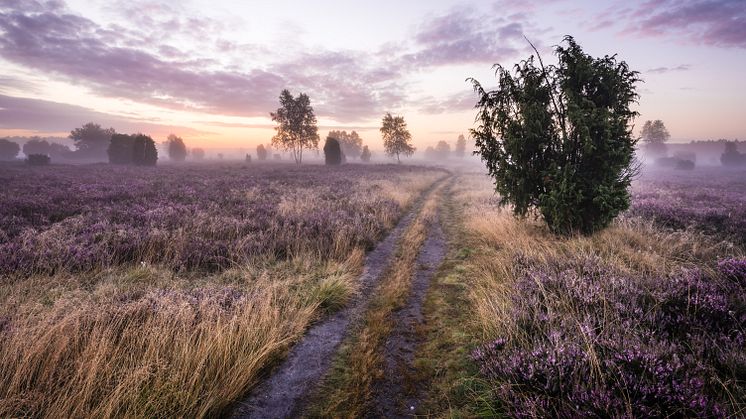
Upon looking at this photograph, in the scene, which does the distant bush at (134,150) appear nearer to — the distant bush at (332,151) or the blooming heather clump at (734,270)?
the distant bush at (332,151)

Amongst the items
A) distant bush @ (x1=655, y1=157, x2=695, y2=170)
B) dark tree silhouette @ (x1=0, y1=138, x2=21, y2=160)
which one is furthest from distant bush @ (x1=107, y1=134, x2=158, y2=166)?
distant bush @ (x1=655, y1=157, x2=695, y2=170)

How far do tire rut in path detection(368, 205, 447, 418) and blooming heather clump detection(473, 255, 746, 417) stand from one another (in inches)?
36.6

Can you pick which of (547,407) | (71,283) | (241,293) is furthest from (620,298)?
(71,283)

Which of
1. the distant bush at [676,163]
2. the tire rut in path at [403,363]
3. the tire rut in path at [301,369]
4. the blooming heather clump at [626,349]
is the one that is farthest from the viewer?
the distant bush at [676,163]

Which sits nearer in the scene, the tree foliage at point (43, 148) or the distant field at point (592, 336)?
the distant field at point (592, 336)

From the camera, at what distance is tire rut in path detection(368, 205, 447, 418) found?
3543 mm

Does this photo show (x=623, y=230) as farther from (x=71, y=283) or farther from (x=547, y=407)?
(x=71, y=283)

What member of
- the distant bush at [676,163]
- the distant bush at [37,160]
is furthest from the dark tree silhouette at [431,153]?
the distant bush at [37,160]

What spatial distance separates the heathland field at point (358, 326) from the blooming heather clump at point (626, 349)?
0.02 m

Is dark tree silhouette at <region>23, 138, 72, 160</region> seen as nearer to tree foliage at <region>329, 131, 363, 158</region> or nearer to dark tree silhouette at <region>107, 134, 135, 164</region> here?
dark tree silhouette at <region>107, 134, 135, 164</region>

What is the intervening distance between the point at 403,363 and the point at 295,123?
56.0 meters

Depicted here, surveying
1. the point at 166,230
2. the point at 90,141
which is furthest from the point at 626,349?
the point at 90,141

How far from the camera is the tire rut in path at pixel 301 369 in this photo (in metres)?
3.41

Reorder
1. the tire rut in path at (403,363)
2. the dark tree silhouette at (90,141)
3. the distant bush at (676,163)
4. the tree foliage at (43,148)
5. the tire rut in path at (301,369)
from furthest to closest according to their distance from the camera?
the tree foliage at (43,148), the dark tree silhouette at (90,141), the distant bush at (676,163), the tire rut in path at (403,363), the tire rut in path at (301,369)
